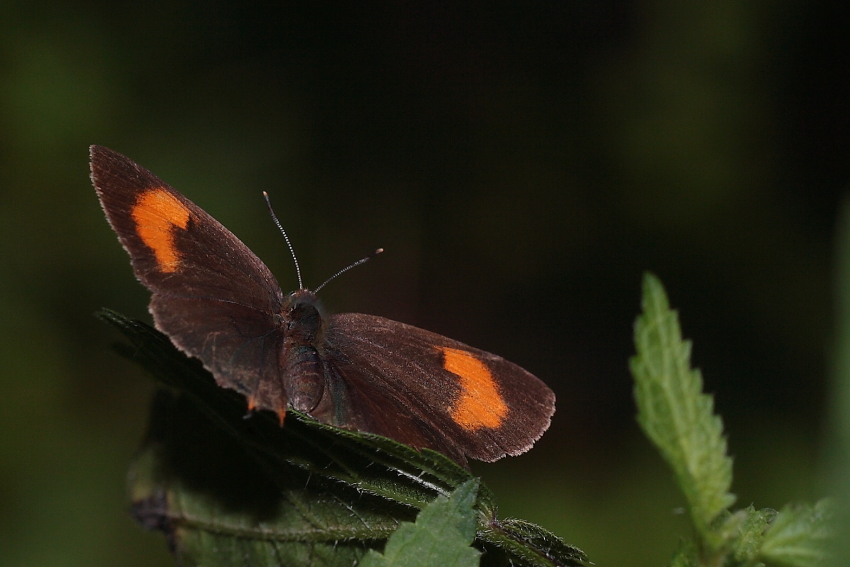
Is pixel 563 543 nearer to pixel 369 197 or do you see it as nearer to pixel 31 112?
pixel 369 197

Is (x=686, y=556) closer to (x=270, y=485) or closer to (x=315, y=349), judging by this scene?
(x=270, y=485)

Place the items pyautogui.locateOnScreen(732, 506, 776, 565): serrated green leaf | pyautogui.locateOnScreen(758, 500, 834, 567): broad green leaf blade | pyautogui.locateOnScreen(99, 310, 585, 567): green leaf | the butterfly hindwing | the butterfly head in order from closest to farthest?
pyautogui.locateOnScreen(758, 500, 834, 567): broad green leaf blade, pyautogui.locateOnScreen(732, 506, 776, 565): serrated green leaf, pyautogui.locateOnScreen(99, 310, 585, 567): green leaf, the butterfly hindwing, the butterfly head

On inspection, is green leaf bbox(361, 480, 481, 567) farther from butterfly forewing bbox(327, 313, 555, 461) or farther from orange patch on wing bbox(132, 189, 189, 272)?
orange patch on wing bbox(132, 189, 189, 272)

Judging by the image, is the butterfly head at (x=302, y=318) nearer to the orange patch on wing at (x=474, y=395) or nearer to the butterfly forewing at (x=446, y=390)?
the butterfly forewing at (x=446, y=390)

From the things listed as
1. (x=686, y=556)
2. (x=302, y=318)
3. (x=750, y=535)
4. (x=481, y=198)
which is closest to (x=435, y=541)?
(x=686, y=556)

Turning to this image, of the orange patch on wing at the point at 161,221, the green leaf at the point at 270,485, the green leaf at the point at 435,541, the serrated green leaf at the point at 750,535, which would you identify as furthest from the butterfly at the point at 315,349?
the serrated green leaf at the point at 750,535

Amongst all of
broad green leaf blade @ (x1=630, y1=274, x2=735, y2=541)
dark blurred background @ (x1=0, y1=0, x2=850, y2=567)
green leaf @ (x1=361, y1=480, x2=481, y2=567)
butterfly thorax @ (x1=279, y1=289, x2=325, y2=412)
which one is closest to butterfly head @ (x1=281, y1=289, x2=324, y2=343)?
butterfly thorax @ (x1=279, y1=289, x2=325, y2=412)
